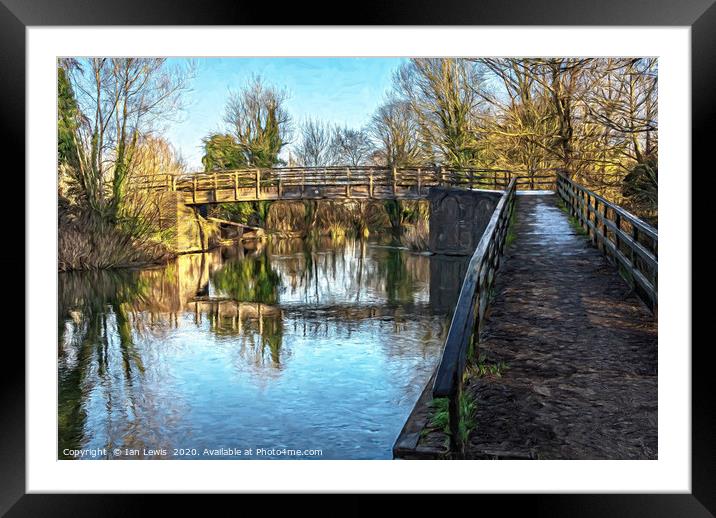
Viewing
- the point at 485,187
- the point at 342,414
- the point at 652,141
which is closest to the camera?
the point at 342,414

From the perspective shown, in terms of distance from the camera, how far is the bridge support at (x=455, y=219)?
862 inches

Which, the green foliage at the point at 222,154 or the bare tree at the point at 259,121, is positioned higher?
the bare tree at the point at 259,121

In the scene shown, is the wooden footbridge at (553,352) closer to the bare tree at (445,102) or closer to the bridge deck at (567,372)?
the bridge deck at (567,372)

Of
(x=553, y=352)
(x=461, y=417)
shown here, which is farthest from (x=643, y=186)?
(x=461, y=417)

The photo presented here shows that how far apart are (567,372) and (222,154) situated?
20407 millimetres

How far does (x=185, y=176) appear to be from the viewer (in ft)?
72.7

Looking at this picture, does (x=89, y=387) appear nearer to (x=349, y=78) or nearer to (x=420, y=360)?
(x=420, y=360)

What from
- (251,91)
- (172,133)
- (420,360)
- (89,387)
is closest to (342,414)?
(420,360)

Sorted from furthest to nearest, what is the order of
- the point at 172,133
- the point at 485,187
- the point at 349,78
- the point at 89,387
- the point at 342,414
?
the point at 485,187 < the point at 349,78 < the point at 172,133 < the point at 89,387 < the point at 342,414
